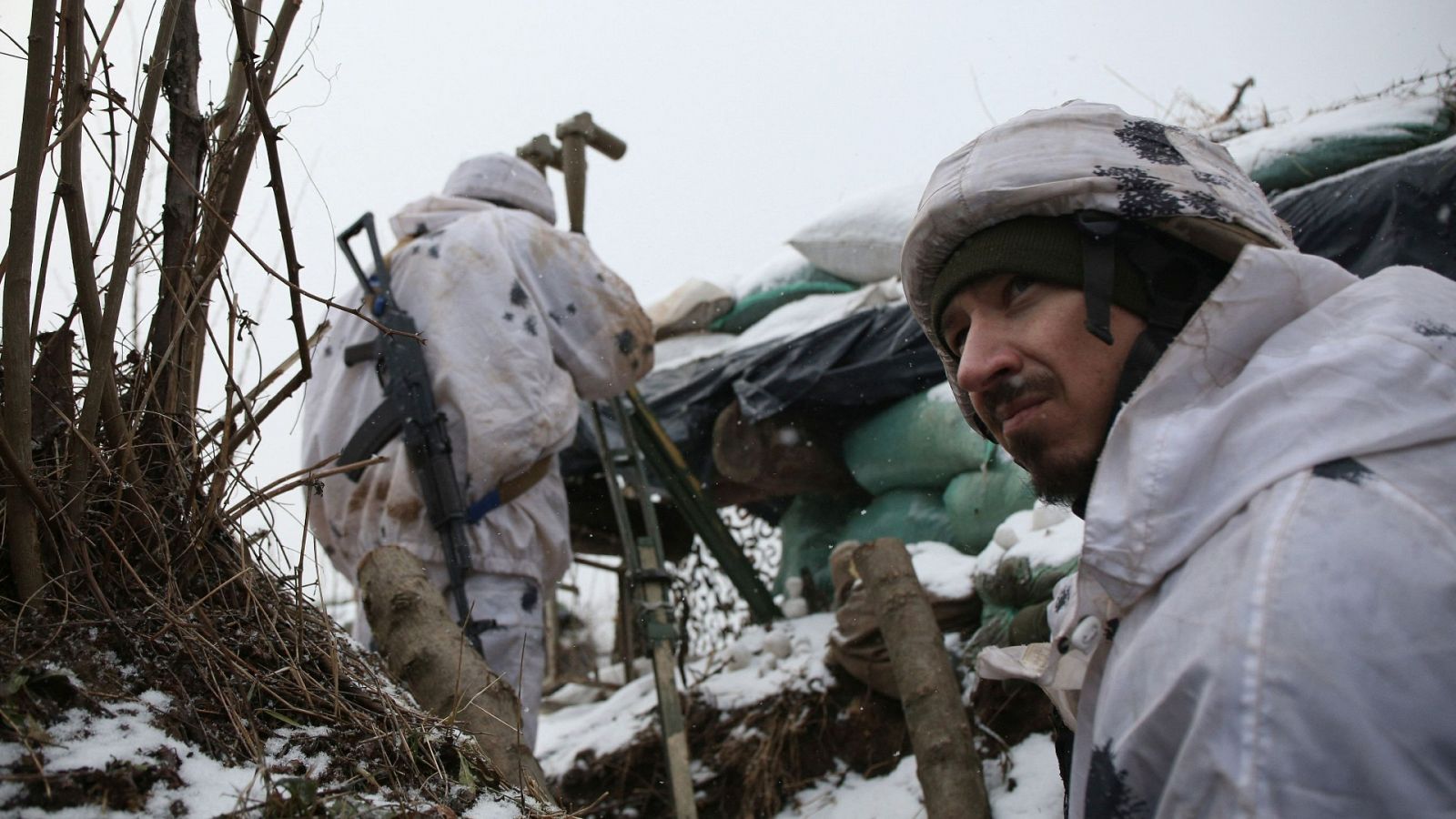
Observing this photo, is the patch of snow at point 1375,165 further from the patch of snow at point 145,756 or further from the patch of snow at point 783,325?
the patch of snow at point 145,756

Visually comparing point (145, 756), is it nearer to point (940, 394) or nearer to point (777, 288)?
point (940, 394)

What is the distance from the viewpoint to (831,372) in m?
4.23

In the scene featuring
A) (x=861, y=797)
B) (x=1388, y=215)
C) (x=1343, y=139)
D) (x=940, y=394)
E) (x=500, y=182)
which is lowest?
(x=861, y=797)

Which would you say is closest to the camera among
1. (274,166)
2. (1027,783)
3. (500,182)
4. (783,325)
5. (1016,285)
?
(274,166)

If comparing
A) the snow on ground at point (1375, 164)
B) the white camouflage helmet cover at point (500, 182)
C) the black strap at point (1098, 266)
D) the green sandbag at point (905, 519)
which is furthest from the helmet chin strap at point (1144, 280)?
the white camouflage helmet cover at point (500, 182)

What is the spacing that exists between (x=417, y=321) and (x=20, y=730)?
248 centimetres

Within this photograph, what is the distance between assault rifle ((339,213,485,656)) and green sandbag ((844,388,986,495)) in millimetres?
1736

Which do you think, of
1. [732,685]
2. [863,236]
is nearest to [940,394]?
[732,685]

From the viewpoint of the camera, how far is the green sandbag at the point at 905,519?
401cm

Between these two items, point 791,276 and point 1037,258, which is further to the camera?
point 791,276

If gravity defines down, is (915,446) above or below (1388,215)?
below

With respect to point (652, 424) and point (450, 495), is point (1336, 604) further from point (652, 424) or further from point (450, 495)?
point (652, 424)

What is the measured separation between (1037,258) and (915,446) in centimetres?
265

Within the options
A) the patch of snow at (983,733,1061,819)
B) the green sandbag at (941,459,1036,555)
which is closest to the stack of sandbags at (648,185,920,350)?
the green sandbag at (941,459,1036,555)
